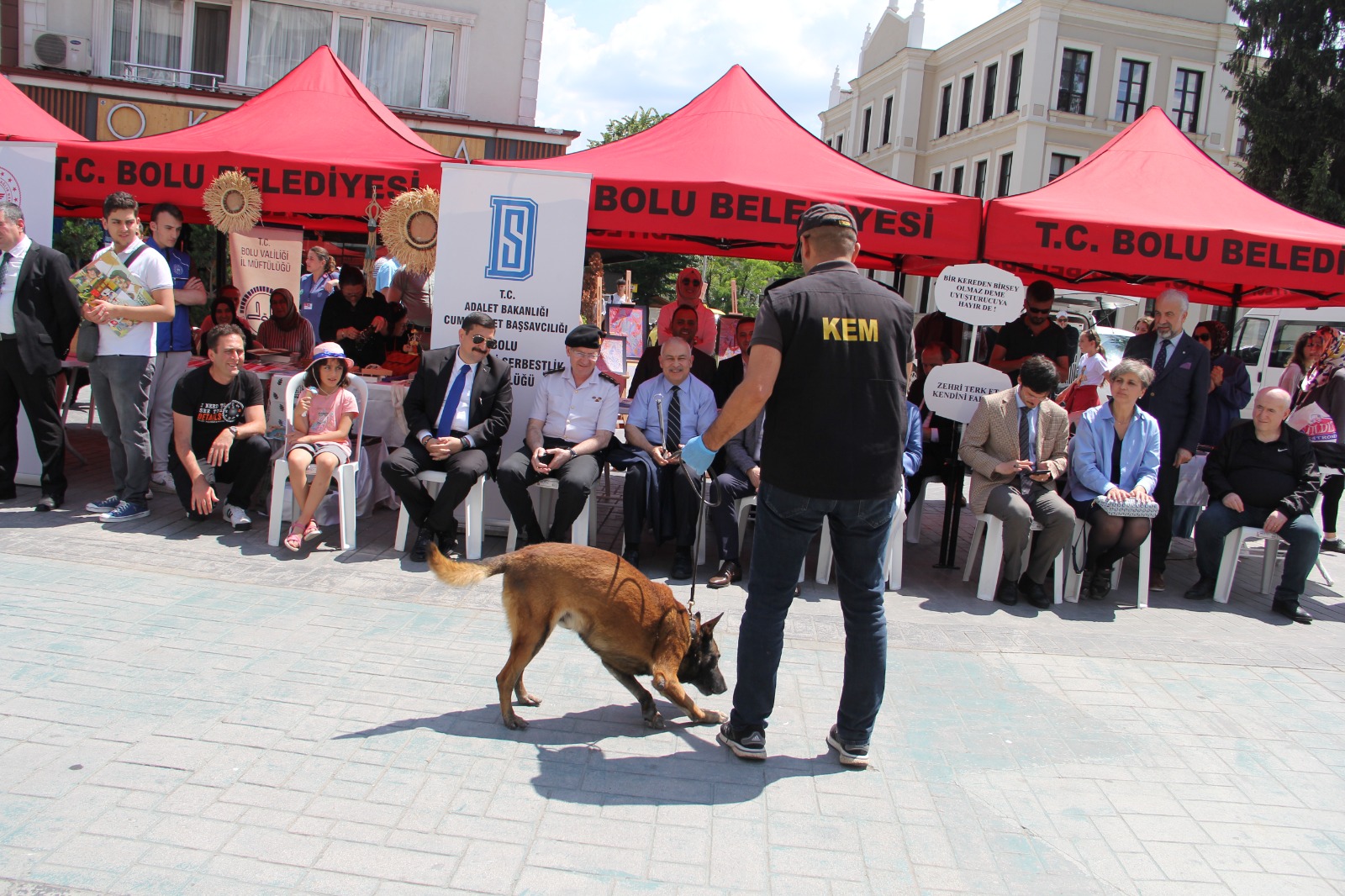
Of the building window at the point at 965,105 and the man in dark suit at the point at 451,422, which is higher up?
the building window at the point at 965,105

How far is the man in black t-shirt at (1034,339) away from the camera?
7.66 metres

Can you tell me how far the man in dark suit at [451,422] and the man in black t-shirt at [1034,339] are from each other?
165 inches

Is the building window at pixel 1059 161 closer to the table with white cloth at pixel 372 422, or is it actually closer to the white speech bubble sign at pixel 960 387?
the white speech bubble sign at pixel 960 387

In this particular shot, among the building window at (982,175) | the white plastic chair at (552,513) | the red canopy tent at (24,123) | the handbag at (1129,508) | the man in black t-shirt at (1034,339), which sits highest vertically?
the building window at (982,175)

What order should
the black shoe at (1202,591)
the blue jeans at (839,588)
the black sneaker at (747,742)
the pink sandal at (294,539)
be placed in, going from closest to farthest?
the blue jeans at (839,588)
the black sneaker at (747,742)
the pink sandal at (294,539)
the black shoe at (1202,591)

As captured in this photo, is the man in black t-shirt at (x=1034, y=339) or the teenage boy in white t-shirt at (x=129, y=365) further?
the man in black t-shirt at (x=1034, y=339)

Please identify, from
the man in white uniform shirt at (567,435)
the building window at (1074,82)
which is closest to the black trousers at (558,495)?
the man in white uniform shirt at (567,435)

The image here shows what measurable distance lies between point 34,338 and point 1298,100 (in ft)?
73.1

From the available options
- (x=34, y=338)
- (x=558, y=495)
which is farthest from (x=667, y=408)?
(x=34, y=338)

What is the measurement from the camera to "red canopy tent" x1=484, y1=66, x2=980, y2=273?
6.48 m

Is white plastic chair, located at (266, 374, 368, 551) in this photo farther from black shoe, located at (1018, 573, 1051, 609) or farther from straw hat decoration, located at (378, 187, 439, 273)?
black shoe, located at (1018, 573, 1051, 609)

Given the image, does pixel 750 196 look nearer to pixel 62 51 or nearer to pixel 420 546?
pixel 420 546

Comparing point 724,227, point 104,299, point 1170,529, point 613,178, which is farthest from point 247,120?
point 1170,529

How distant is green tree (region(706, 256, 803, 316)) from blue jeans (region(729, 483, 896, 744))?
2990 centimetres
